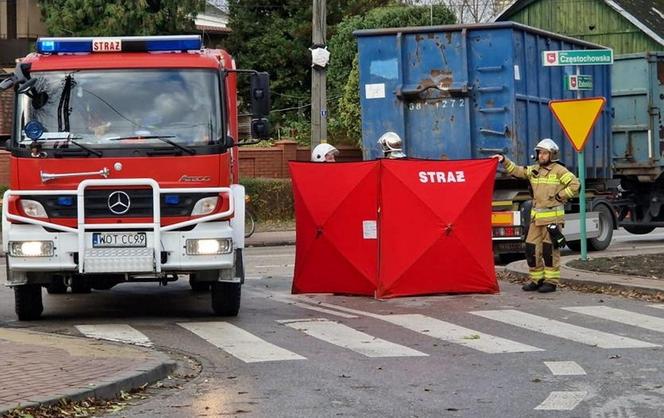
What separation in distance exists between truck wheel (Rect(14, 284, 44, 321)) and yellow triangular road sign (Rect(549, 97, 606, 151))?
7.21 meters

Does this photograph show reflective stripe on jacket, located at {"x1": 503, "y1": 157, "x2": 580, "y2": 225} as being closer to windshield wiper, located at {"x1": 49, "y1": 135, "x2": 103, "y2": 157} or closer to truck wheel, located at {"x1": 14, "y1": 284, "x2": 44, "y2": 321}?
windshield wiper, located at {"x1": 49, "y1": 135, "x2": 103, "y2": 157}

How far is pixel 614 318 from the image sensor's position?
1191 cm

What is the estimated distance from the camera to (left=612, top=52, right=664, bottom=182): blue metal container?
21.7 m

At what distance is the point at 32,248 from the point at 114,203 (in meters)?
0.89

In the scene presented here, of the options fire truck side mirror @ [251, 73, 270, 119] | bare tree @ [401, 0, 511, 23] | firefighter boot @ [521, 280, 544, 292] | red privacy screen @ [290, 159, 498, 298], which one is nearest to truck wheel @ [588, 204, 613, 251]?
firefighter boot @ [521, 280, 544, 292]

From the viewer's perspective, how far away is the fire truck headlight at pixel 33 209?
11.4 meters

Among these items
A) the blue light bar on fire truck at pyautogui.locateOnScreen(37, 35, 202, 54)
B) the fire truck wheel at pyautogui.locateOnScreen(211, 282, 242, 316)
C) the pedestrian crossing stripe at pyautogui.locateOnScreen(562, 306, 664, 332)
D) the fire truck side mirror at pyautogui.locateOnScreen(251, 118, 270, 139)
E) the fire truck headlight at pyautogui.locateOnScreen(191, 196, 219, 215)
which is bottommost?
the pedestrian crossing stripe at pyautogui.locateOnScreen(562, 306, 664, 332)

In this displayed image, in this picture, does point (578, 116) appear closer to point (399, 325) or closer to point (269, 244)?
point (399, 325)

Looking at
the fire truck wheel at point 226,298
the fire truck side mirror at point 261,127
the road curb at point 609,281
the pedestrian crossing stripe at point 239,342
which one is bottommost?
the pedestrian crossing stripe at point 239,342

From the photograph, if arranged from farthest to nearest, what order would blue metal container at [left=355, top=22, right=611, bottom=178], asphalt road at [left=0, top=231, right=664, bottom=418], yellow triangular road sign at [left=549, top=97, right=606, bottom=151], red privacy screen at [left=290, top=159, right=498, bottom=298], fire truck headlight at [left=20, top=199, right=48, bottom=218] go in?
blue metal container at [left=355, top=22, right=611, bottom=178]
yellow triangular road sign at [left=549, top=97, right=606, bottom=151]
red privacy screen at [left=290, top=159, right=498, bottom=298]
fire truck headlight at [left=20, top=199, right=48, bottom=218]
asphalt road at [left=0, top=231, right=664, bottom=418]

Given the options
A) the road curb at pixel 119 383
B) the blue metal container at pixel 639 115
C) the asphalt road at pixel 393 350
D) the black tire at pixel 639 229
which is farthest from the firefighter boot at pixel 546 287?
the black tire at pixel 639 229

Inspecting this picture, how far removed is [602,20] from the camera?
48500mm

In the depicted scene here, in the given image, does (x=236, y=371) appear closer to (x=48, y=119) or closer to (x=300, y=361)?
(x=300, y=361)

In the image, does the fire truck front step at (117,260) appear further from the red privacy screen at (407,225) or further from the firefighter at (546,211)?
the firefighter at (546,211)
